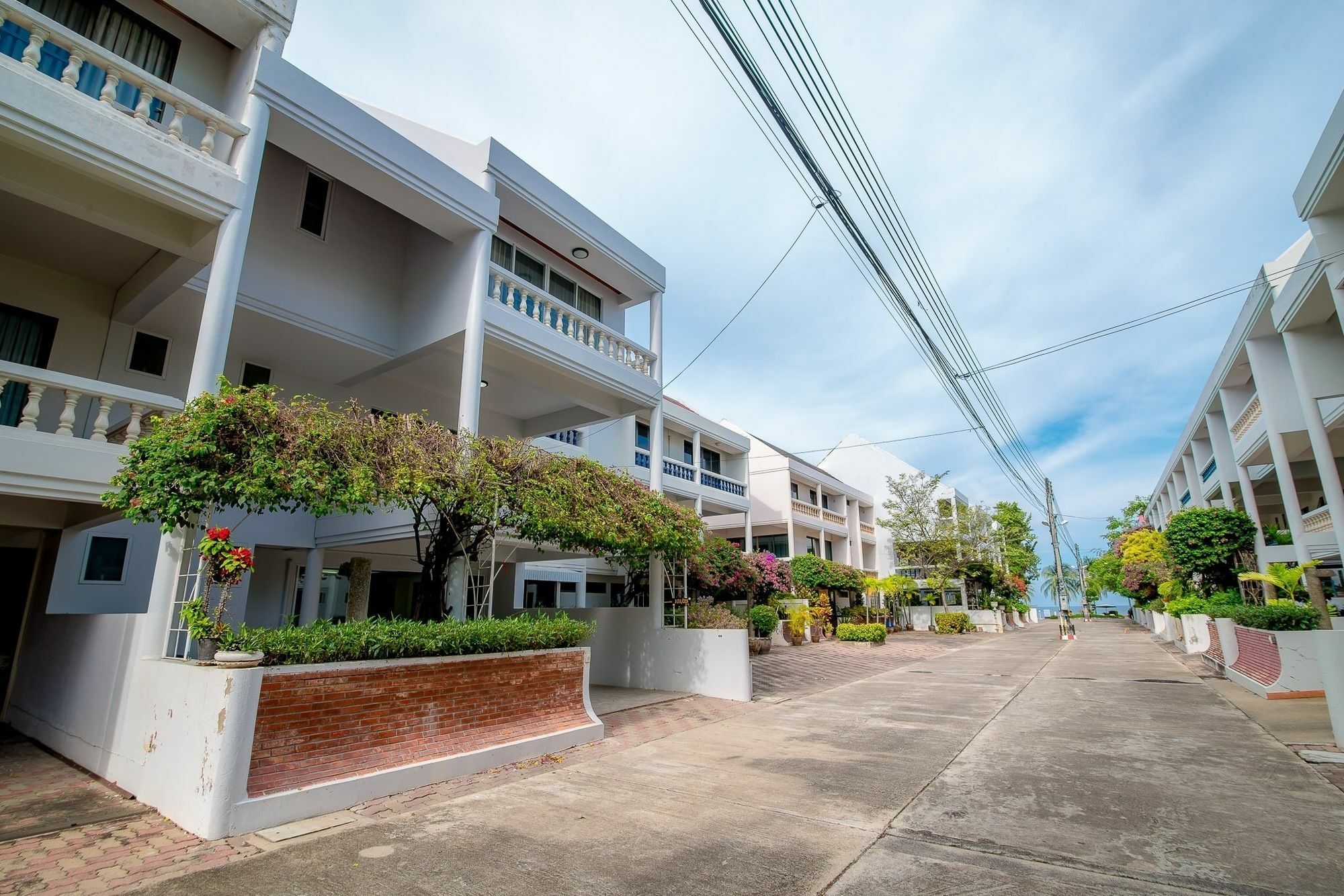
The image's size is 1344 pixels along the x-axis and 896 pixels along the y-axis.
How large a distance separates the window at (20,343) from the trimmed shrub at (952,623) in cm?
3057

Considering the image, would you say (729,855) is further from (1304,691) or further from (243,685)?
(1304,691)

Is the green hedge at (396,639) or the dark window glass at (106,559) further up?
the dark window glass at (106,559)

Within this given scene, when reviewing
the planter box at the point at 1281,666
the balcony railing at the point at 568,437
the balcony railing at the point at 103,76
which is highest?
the balcony railing at the point at 103,76

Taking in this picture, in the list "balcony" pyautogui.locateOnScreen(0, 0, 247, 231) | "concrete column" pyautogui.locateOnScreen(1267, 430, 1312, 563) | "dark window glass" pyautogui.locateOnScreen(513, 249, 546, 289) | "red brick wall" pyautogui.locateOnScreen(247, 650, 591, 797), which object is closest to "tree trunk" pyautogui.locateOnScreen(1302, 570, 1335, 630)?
"concrete column" pyautogui.locateOnScreen(1267, 430, 1312, 563)

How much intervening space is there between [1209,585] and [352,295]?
69.4ft

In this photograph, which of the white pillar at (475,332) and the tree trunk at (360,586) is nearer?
the white pillar at (475,332)

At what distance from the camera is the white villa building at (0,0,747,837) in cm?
578

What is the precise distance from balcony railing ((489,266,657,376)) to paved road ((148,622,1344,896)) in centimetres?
630

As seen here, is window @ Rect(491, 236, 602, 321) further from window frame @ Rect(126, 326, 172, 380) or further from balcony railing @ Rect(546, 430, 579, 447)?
window frame @ Rect(126, 326, 172, 380)

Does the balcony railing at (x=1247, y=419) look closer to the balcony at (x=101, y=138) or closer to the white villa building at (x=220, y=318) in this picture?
the white villa building at (x=220, y=318)

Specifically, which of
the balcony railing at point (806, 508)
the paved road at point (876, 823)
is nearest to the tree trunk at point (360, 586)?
the paved road at point (876, 823)

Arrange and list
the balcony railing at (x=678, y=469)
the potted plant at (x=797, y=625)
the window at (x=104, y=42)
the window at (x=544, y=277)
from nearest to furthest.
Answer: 1. the window at (x=104, y=42)
2. the window at (x=544, y=277)
3. the balcony railing at (x=678, y=469)
4. the potted plant at (x=797, y=625)

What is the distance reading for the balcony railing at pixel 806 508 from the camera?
27156mm

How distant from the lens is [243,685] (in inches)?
182
